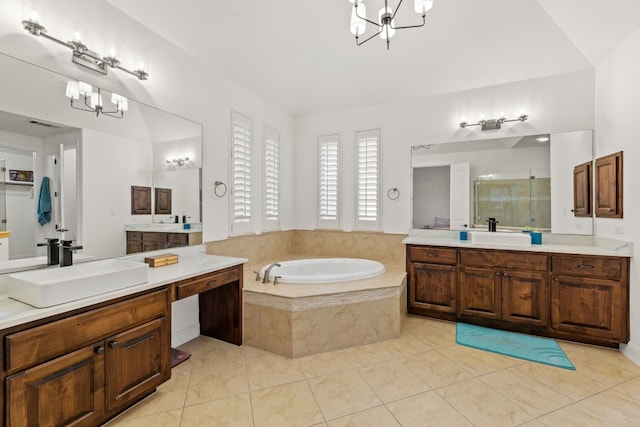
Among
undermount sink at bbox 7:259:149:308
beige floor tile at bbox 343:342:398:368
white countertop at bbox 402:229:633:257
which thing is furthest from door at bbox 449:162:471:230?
undermount sink at bbox 7:259:149:308

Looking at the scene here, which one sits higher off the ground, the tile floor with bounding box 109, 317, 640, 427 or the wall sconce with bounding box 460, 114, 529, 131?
the wall sconce with bounding box 460, 114, 529, 131

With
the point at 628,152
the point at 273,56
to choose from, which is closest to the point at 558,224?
the point at 628,152

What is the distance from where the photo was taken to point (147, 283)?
1.95 metres

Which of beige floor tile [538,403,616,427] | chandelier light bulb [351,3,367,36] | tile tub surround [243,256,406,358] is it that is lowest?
beige floor tile [538,403,616,427]

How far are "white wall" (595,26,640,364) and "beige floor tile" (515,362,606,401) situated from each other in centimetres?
68

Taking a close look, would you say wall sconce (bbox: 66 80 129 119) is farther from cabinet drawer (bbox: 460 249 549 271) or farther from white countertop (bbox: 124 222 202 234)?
cabinet drawer (bbox: 460 249 549 271)

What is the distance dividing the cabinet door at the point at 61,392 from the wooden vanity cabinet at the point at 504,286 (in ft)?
10.7

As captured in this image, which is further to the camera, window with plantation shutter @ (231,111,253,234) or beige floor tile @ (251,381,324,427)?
window with plantation shutter @ (231,111,253,234)

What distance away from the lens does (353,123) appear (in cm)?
432

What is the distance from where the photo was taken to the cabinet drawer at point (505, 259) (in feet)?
9.75

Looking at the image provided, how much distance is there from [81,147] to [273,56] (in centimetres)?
196

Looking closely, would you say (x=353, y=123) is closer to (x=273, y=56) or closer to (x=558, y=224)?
(x=273, y=56)

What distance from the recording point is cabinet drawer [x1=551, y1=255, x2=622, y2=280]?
2.67m

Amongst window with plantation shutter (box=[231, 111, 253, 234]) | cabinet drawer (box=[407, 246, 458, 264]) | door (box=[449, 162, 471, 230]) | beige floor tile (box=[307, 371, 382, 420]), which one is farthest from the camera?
door (box=[449, 162, 471, 230])
